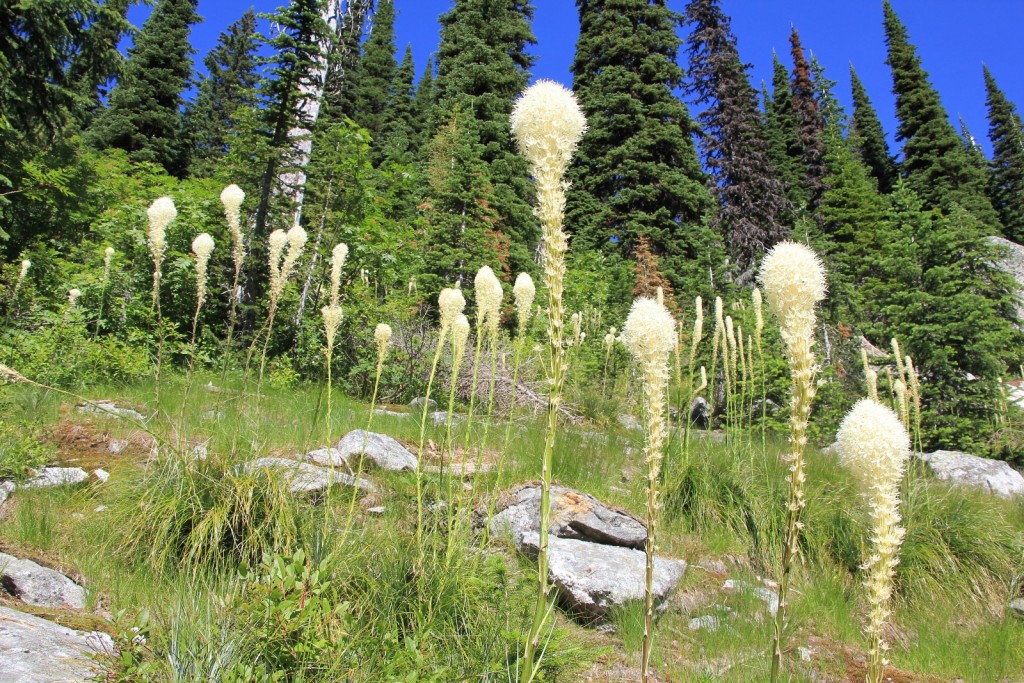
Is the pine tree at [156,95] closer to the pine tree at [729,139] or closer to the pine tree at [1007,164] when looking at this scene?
the pine tree at [729,139]

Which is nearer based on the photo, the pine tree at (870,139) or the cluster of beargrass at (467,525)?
the cluster of beargrass at (467,525)

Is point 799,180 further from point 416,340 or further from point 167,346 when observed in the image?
point 167,346

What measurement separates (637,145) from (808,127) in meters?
19.8

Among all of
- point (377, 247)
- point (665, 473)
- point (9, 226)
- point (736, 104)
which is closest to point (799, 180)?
point (736, 104)

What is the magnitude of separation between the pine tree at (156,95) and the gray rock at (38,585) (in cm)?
2681

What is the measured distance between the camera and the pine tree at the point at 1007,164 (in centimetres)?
3378

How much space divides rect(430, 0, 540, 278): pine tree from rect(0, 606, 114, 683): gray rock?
1247 centimetres

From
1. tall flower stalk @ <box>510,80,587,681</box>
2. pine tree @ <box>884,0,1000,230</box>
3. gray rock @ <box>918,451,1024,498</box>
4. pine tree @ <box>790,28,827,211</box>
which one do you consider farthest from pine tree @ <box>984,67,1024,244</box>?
tall flower stalk @ <box>510,80,587,681</box>

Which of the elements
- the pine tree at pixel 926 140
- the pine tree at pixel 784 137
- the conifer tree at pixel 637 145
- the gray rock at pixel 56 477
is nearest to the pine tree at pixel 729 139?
the conifer tree at pixel 637 145

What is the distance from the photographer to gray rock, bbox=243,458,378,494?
3.18 meters

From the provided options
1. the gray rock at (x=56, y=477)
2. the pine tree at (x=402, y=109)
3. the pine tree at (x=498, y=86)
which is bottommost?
the gray rock at (x=56, y=477)

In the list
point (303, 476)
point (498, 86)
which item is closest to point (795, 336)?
point (303, 476)

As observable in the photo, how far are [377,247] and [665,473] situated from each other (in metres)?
6.78

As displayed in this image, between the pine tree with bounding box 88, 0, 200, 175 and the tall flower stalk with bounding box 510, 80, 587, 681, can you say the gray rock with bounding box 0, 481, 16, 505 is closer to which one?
the tall flower stalk with bounding box 510, 80, 587, 681
